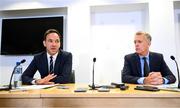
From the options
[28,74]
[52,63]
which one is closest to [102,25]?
[52,63]

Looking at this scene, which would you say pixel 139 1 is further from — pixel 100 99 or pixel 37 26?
pixel 100 99

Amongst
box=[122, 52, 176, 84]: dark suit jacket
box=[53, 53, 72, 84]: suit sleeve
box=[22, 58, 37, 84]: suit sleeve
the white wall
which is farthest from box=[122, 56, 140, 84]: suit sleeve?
the white wall

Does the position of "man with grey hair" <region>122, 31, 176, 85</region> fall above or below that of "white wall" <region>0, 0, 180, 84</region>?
below

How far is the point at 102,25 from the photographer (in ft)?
14.0

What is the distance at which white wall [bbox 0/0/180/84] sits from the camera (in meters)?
3.80

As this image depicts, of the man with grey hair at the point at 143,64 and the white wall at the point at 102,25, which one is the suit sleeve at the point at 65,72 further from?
the white wall at the point at 102,25

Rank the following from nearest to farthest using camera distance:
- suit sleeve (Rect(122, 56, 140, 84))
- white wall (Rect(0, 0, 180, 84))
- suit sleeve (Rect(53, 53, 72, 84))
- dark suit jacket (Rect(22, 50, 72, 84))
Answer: suit sleeve (Rect(122, 56, 140, 84)) < suit sleeve (Rect(53, 53, 72, 84)) < dark suit jacket (Rect(22, 50, 72, 84)) < white wall (Rect(0, 0, 180, 84))

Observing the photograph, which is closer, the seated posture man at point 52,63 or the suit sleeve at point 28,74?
the suit sleeve at point 28,74

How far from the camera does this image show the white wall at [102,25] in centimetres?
380

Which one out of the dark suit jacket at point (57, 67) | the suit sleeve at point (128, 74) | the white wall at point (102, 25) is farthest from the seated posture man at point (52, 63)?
the white wall at point (102, 25)

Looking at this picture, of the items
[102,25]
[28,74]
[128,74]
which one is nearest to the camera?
[128,74]

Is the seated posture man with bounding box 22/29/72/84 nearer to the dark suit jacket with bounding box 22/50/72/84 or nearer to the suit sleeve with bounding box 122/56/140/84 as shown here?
the dark suit jacket with bounding box 22/50/72/84

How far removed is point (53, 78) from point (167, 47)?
2.26 metres

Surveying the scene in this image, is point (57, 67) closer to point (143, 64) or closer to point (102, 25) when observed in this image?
point (143, 64)
